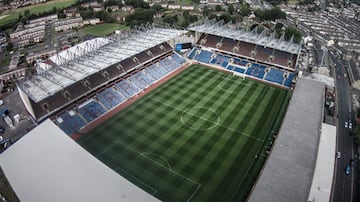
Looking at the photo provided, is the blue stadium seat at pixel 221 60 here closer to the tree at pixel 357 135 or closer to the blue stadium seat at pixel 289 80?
the blue stadium seat at pixel 289 80

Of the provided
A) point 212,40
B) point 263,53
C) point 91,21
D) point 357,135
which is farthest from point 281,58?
point 91,21

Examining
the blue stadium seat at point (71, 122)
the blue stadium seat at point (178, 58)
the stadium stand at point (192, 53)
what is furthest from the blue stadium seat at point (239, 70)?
the blue stadium seat at point (71, 122)

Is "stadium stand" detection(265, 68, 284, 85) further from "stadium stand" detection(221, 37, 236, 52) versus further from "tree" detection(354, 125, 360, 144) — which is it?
"tree" detection(354, 125, 360, 144)

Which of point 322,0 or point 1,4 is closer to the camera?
point 1,4

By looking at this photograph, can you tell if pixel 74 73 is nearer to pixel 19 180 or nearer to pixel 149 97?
pixel 149 97

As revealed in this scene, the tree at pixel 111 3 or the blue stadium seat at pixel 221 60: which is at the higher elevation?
the tree at pixel 111 3

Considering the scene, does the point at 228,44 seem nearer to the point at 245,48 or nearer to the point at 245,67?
the point at 245,48

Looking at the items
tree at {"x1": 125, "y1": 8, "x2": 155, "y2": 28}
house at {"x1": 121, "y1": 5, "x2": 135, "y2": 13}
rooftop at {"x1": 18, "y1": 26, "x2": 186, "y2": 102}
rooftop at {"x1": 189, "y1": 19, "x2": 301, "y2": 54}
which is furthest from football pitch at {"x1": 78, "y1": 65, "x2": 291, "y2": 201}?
house at {"x1": 121, "y1": 5, "x2": 135, "y2": 13}

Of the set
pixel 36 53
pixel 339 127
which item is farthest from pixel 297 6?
pixel 36 53
